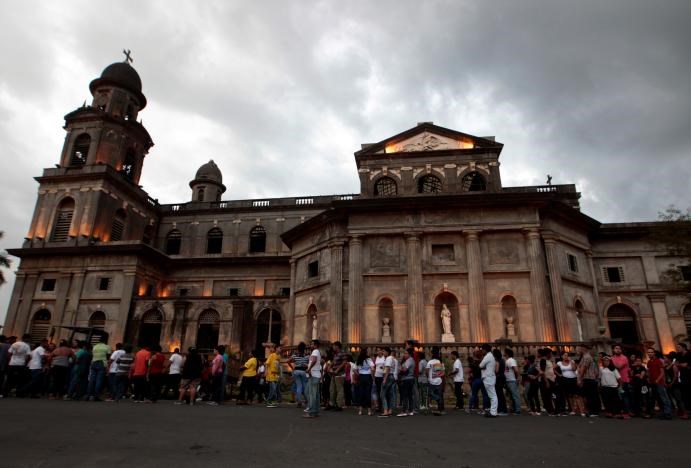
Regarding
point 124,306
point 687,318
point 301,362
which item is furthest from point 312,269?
point 687,318

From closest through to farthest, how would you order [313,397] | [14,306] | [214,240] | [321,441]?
[321,441] < [313,397] < [14,306] < [214,240]

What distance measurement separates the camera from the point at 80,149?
1444 inches

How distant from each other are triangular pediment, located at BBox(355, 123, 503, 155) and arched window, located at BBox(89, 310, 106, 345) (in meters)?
22.3

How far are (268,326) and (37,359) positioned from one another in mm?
17484

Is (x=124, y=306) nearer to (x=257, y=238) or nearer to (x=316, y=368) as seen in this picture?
(x=257, y=238)

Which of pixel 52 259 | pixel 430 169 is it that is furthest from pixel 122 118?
pixel 430 169

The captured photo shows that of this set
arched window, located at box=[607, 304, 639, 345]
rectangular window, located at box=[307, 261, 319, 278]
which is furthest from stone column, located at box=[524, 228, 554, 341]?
rectangular window, located at box=[307, 261, 319, 278]

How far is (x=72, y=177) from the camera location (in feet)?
113

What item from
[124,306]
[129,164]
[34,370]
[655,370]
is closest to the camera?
[655,370]

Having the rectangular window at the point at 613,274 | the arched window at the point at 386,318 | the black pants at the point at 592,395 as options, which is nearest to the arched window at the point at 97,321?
the arched window at the point at 386,318

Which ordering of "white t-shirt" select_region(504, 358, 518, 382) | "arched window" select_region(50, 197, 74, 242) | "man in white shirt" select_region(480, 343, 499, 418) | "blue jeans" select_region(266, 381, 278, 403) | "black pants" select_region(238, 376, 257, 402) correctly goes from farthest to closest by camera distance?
1. "arched window" select_region(50, 197, 74, 242)
2. "black pants" select_region(238, 376, 257, 402)
3. "blue jeans" select_region(266, 381, 278, 403)
4. "white t-shirt" select_region(504, 358, 518, 382)
5. "man in white shirt" select_region(480, 343, 499, 418)

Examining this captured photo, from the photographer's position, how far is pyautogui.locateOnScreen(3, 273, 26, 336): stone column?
31.3m

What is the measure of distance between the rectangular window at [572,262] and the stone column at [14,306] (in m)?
38.0

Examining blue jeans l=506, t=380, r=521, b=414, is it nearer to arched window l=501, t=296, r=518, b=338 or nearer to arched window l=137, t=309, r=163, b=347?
arched window l=501, t=296, r=518, b=338
